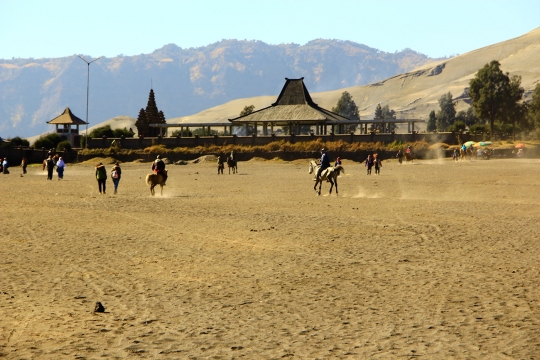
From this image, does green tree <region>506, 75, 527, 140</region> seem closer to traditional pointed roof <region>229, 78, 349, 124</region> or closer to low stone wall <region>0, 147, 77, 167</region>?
traditional pointed roof <region>229, 78, 349, 124</region>

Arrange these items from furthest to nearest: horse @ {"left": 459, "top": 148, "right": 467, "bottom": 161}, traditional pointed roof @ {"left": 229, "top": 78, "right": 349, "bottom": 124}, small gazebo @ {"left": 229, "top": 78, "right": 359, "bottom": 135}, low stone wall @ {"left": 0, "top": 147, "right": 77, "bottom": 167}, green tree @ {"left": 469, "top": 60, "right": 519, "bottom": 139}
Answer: green tree @ {"left": 469, "top": 60, "right": 519, "bottom": 139} → traditional pointed roof @ {"left": 229, "top": 78, "right": 349, "bottom": 124} → small gazebo @ {"left": 229, "top": 78, "right": 359, "bottom": 135} → low stone wall @ {"left": 0, "top": 147, "right": 77, "bottom": 167} → horse @ {"left": 459, "top": 148, "right": 467, "bottom": 161}

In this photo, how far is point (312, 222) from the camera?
19062 mm

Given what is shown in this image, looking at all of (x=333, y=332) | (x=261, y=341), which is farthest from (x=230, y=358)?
(x=333, y=332)

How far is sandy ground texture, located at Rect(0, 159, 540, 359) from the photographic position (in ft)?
26.5

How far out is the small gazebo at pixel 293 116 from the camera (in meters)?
76.7

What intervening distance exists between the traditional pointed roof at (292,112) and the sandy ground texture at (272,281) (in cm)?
5442

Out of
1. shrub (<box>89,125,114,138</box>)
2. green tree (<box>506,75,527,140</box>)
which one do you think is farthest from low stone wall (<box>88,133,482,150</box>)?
green tree (<box>506,75,527,140</box>)

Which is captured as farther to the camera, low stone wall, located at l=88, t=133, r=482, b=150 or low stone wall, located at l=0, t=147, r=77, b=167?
low stone wall, located at l=0, t=147, r=77, b=167

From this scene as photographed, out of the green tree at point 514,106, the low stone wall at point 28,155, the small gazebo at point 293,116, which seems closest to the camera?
the low stone wall at point 28,155

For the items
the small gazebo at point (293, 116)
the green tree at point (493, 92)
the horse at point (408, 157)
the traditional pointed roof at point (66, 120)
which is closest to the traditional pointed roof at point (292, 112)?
the small gazebo at point (293, 116)

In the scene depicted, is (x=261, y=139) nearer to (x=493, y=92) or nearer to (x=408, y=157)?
(x=408, y=157)

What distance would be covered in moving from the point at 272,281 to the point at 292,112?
6969 cm

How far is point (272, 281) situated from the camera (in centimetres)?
1145

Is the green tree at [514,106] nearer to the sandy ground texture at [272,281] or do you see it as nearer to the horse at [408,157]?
the horse at [408,157]
